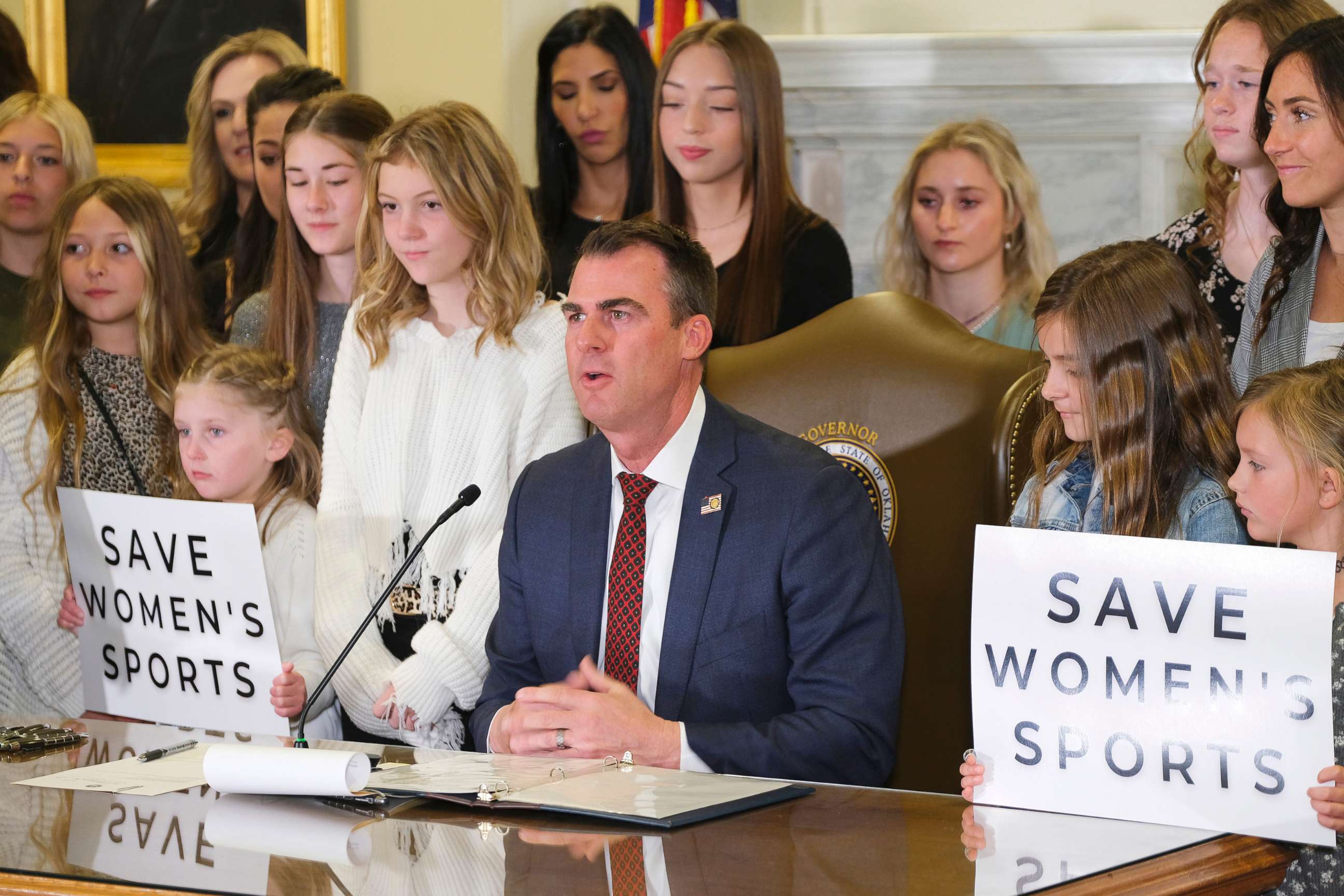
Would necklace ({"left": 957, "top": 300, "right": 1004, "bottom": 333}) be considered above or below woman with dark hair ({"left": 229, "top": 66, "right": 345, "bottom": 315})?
below

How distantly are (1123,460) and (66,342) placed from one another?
2.42 meters

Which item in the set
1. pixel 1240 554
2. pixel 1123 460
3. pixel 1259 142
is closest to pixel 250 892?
pixel 1240 554

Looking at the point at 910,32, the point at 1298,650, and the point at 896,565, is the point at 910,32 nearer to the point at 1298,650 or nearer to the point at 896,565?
the point at 896,565

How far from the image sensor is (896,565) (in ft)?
9.56

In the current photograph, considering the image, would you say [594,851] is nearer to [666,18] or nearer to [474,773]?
[474,773]

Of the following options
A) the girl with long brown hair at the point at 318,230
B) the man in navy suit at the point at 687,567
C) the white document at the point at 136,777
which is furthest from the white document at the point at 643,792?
the girl with long brown hair at the point at 318,230

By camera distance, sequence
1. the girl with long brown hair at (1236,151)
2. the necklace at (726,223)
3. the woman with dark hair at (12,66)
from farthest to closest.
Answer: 1. the woman with dark hair at (12,66)
2. the necklace at (726,223)
3. the girl with long brown hair at (1236,151)

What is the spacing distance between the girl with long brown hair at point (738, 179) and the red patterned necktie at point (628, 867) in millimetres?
2080

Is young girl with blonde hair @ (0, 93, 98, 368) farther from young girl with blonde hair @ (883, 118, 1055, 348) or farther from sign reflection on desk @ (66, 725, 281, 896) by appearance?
sign reflection on desk @ (66, 725, 281, 896)

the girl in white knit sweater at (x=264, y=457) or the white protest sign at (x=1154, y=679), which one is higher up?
the girl in white knit sweater at (x=264, y=457)

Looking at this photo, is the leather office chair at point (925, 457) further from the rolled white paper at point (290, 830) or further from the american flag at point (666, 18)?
the american flag at point (666, 18)

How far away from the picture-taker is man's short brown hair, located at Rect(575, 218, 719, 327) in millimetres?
2641

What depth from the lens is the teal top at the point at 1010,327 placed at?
403 centimetres

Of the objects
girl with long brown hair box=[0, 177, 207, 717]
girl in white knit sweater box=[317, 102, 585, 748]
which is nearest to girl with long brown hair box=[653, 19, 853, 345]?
girl in white knit sweater box=[317, 102, 585, 748]
